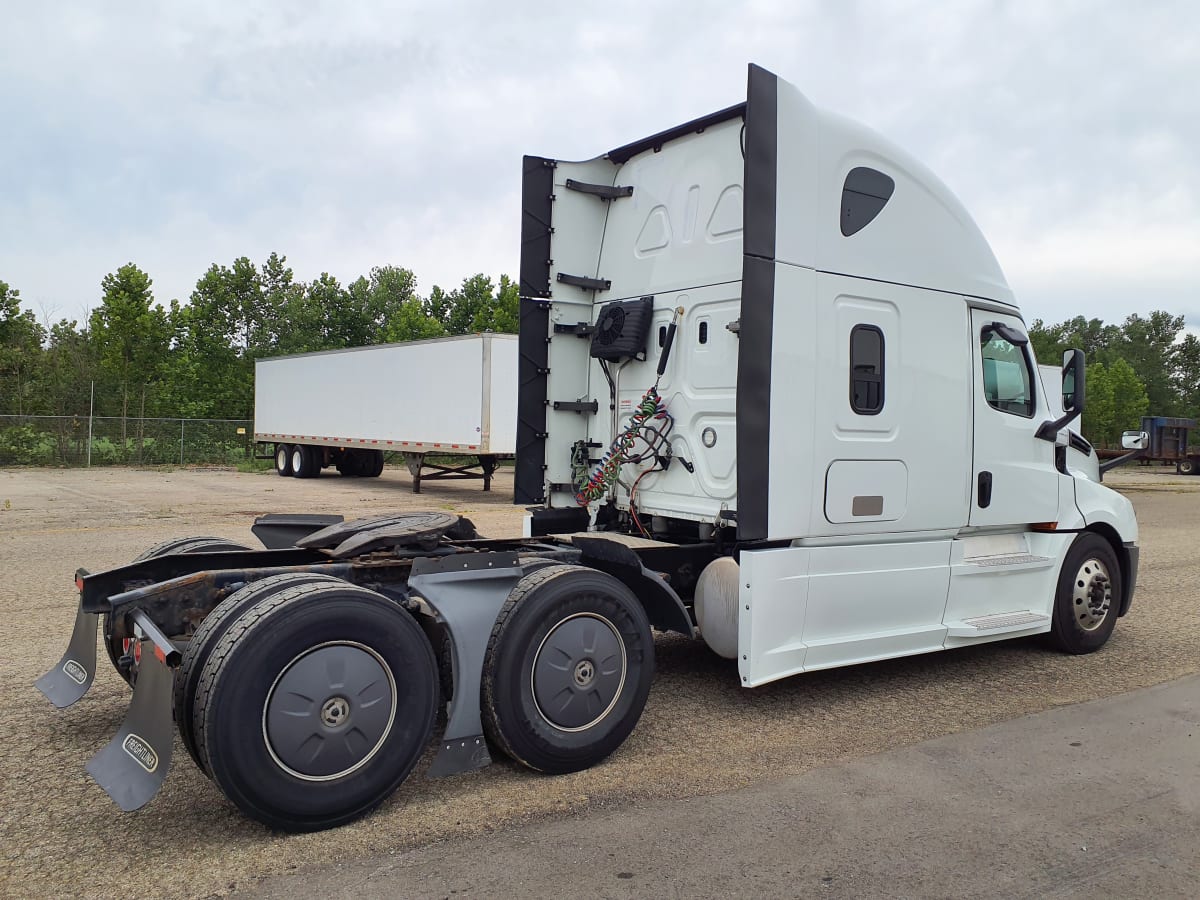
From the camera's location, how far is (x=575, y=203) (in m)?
6.42

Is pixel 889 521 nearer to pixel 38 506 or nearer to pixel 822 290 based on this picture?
pixel 822 290

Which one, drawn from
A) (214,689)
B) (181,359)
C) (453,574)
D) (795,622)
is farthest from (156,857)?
(181,359)

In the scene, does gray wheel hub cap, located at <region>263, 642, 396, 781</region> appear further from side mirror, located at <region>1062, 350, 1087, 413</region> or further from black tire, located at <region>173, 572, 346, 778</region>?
side mirror, located at <region>1062, 350, 1087, 413</region>

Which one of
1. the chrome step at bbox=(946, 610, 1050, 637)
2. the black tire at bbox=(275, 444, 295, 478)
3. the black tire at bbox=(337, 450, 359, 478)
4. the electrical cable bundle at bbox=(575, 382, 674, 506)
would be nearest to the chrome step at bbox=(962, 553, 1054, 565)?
the chrome step at bbox=(946, 610, 1050, 637)

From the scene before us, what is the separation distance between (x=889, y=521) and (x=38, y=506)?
1639 centimetres

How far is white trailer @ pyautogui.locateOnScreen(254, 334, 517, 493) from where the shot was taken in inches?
762

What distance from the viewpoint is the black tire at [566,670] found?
4121 millimetres

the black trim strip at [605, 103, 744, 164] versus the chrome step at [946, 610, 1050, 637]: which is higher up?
the black trim strip at [605, 103, 744, 164]

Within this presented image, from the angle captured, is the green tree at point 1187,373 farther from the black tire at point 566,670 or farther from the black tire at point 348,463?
the black tire at point 566,670

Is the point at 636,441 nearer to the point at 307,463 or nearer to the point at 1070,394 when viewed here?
the point at 1070,394

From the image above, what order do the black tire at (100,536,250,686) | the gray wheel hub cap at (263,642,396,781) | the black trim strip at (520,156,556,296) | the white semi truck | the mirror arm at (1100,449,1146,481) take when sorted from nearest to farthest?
the gray wheel hub cap at (263,642,396,781) → the white semi truck → the black tire at (100,536,250,686) → the black trim strip at (520,156,556,296) → the mirror arm at (1100,449,1146,481)

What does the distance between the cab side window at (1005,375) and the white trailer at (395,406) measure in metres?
10.2

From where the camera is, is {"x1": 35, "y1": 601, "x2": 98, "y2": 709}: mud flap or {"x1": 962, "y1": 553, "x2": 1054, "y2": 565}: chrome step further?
{"x1": 962, "y1": 553, "x2": 1054, "y2": 565}: chrome step

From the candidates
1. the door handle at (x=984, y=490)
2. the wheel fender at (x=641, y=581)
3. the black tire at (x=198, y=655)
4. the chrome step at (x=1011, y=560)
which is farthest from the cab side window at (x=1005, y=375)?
the black tire at (x=198, y=655)
